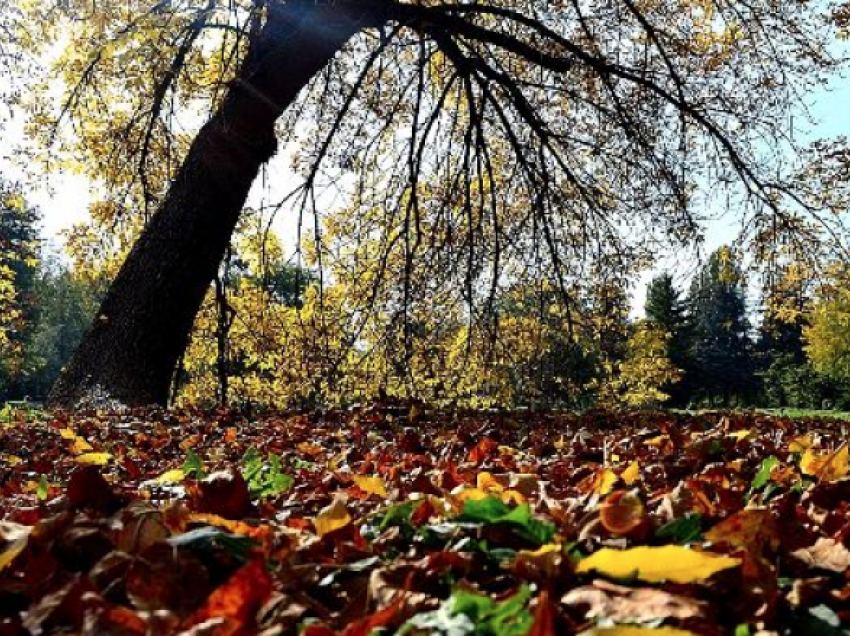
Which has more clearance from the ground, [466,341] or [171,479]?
[466,341]

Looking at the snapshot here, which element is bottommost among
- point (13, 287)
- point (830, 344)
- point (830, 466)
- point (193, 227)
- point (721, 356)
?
point (830, 466)

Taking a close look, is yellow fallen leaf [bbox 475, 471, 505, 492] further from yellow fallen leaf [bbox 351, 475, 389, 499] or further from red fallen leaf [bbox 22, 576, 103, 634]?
red fallen leaf [bbox 22, 576, 103, 634]

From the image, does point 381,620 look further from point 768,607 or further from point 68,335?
point 68,335

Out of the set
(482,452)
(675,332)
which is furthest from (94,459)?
(675,332)

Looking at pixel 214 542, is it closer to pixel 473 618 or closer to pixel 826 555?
pixel 473 618

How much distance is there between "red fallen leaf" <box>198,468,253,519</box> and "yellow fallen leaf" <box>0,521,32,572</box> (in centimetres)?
36

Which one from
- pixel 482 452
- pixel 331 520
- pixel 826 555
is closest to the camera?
pixel 826 555

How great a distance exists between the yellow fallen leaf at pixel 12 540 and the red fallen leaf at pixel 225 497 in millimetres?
361

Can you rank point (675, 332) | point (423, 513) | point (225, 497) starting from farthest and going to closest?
point (675, 332), point (225, 497), point (423, 513)

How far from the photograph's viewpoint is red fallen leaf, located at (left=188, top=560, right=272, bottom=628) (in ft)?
2.44

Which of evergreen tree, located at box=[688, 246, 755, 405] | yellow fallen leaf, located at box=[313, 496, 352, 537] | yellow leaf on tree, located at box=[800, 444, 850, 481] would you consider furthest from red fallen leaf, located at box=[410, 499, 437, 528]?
evergreen tree, located at box=[688, 246, 755, 405]

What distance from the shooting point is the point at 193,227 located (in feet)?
18.5

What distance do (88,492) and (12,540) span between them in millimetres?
180

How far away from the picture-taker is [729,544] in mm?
960
